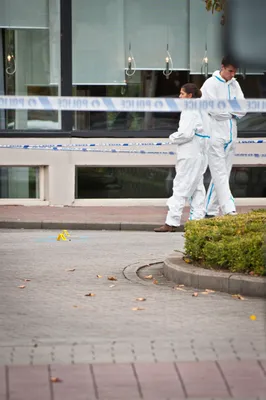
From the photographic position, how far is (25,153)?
18.5 meters

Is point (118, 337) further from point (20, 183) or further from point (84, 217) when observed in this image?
point (20, 183)

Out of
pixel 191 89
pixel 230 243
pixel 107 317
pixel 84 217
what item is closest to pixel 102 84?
pixel 84 217

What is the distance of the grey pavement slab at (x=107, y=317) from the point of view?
732 centimetres

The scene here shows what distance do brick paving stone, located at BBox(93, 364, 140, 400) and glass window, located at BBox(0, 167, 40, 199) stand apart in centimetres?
1206

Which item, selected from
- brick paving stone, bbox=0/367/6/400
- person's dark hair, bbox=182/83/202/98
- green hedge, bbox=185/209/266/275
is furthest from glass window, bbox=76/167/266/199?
brick paving stone, bbox=0/367/6/400

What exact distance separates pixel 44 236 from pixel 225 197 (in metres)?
2.41

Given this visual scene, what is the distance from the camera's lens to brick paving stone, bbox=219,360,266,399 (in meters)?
6.39

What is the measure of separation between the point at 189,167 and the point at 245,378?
831 centimetres

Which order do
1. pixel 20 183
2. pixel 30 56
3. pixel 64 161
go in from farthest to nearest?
pixel 30 56
pixel 20 183
pixel 64 161

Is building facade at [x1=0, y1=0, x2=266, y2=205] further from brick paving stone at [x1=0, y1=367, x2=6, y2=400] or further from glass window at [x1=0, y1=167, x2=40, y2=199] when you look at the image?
brick paving stone at [x1=0, y1=367, x2=6, y2=400]

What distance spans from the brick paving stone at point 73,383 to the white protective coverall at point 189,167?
26.1ft

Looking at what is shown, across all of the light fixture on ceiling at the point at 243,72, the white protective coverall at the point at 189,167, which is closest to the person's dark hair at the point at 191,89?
the white protective coverall at the point at 189,167

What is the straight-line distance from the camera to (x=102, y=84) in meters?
19.3

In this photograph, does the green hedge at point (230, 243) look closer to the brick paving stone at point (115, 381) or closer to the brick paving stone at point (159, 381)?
the brick paving stone at point (159, 381)
